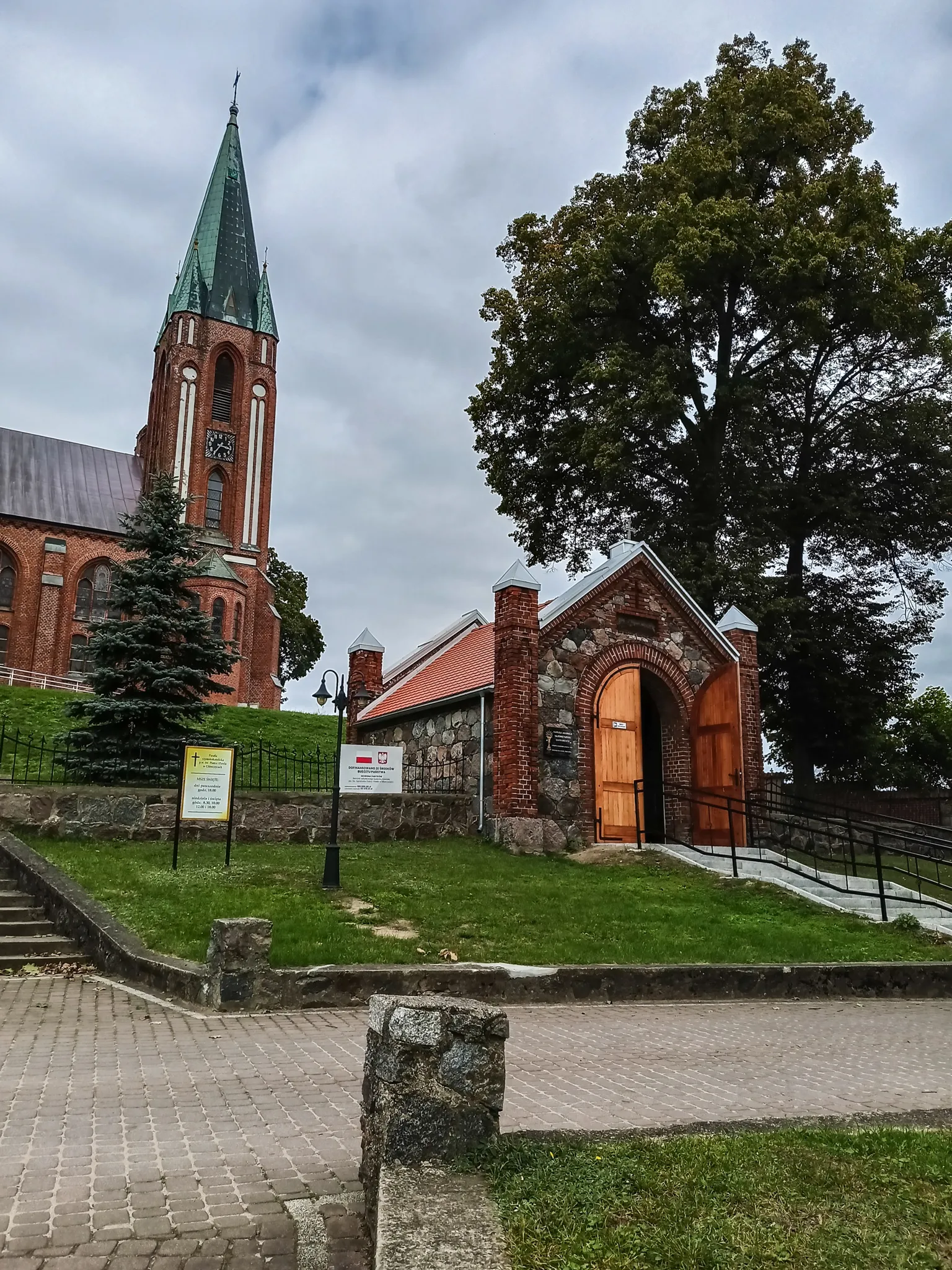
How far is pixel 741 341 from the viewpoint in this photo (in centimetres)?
2756

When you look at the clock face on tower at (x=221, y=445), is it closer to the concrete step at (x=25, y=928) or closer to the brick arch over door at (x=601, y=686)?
the brick arch over door at (x=601, y=686)

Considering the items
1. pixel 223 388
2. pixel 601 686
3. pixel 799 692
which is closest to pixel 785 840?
pixel 601 686

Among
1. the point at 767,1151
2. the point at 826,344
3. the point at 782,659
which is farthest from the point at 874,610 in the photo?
the point at 767,1151

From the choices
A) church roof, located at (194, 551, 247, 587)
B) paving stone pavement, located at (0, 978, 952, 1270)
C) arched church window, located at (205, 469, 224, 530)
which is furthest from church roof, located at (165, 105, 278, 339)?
paving stone pavement, located at (0, 978, 952, 1270)

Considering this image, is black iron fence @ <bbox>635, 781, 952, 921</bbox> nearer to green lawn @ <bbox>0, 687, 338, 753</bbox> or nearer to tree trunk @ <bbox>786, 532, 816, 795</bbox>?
tree trunk @ <bbox>786, 532, 816, 795</bbox>

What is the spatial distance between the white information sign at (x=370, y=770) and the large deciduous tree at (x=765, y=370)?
34.8ft

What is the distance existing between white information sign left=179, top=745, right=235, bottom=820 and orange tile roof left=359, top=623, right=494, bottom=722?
5731mm

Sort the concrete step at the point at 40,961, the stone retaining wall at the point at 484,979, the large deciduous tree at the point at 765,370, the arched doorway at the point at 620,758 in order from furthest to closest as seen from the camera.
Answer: the large deciduous tree at the point at 765,370
the arched doorway at the point at 620,758
the concrete step at the point at 40,961
the stone retaining wall at the point at 484,979

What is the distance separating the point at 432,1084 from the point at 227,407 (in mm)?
55224

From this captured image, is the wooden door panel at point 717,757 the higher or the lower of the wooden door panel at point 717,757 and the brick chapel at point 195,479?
the lower

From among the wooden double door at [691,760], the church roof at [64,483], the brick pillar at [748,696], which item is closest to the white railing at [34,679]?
the church roof at [64,483]

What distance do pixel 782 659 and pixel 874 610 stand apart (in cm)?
314

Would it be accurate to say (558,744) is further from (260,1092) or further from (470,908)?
(260,1092)

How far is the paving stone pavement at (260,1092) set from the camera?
12.2 feet
